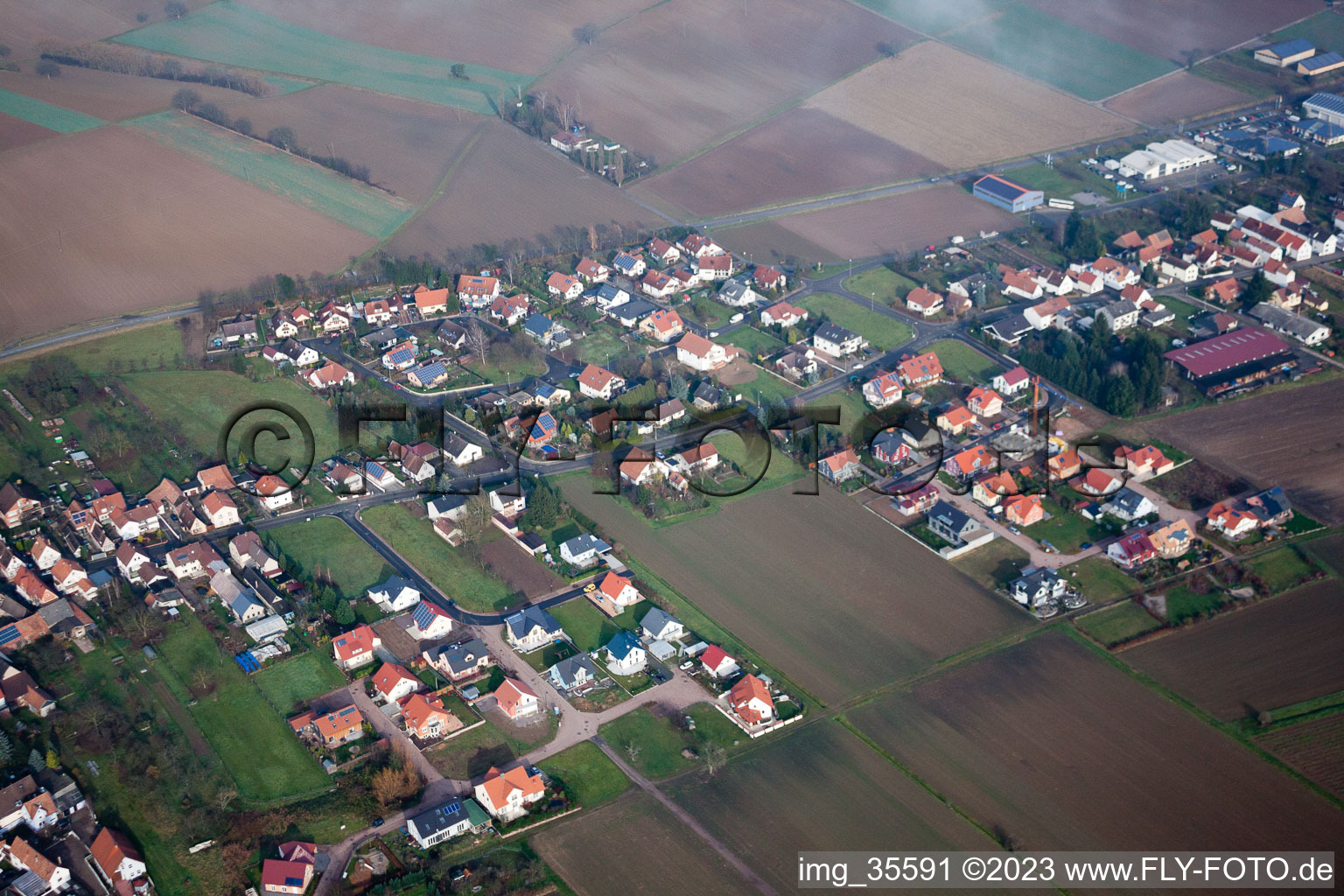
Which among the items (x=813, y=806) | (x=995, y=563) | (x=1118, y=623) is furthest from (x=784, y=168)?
(x=813, y=806)

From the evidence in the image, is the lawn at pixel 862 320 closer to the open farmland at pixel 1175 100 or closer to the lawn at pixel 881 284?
the lawn at pixel 881 284

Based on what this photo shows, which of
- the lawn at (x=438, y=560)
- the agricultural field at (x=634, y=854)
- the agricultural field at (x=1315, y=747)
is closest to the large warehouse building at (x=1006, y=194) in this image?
the agricultural field at (x=1315, y=747)

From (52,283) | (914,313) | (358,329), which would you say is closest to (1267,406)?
(914,313)

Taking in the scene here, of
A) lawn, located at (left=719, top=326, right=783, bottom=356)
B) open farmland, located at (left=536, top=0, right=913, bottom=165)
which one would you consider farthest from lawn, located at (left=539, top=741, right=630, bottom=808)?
open farmland, located at (left=536, top=0, right=913, bottom=165)

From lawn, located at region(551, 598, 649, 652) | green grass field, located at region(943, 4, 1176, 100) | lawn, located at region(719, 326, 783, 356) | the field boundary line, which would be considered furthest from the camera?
green grass field, located at region(943, 4, 1176, 100)

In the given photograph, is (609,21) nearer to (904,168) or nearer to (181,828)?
(904,168)

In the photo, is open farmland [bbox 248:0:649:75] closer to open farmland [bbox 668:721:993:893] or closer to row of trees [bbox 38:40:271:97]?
row of trees [bbox 38:40:271:97]
